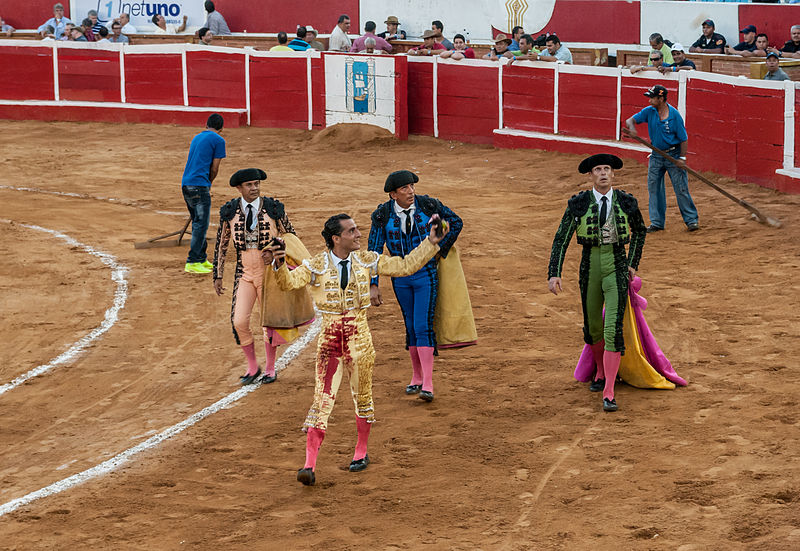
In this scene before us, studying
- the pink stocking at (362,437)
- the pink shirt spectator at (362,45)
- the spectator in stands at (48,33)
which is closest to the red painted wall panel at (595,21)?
the pink shirt spectator at (362,45)

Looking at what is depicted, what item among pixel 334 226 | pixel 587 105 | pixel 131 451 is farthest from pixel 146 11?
pixel 334 226

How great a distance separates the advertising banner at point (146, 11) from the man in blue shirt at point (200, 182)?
648 inches

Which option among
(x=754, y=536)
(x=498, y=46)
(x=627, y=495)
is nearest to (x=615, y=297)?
(x=627, y=495)

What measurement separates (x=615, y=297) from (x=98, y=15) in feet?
77.4

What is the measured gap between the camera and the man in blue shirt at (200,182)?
1164 centimetres

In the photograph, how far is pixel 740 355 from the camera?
8680 millimetres

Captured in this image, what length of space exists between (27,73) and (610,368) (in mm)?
20451

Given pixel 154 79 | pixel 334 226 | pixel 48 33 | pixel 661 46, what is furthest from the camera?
pixel 48 33

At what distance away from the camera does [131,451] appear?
732 centimetres

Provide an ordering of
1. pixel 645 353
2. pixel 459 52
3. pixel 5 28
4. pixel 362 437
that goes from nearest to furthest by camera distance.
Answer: pixel 362 437 → pixel 645 353 → pixel 459 52 → pixel 5 28

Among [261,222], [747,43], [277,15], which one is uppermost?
[277,15]

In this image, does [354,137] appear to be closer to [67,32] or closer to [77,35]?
[77,35]

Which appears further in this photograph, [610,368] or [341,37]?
[341,37]

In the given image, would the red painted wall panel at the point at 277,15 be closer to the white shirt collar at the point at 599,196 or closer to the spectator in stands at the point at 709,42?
the spectator in stands at the point at 709,42
